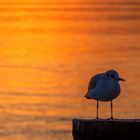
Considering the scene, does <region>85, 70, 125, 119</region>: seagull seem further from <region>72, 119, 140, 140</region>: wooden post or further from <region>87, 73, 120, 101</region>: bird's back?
<region>72, 119, 140, 140</region>: wooden post

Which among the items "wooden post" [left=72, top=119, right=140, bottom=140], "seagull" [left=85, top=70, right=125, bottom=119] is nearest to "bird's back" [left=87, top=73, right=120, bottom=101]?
"seagull" [left=85, top=70, right=125, bottom=119]

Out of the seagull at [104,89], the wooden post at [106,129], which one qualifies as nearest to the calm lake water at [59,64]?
the seagull at [104,89]

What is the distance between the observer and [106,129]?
29.5 ft

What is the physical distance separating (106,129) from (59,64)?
1265 centimetres

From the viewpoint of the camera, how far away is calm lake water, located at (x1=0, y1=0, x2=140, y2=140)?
14.9m

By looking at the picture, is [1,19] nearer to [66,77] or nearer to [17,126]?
[66,77]

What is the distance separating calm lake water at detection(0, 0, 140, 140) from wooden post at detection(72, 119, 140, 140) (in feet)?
14.1

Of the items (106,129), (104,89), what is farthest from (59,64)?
(106,129)

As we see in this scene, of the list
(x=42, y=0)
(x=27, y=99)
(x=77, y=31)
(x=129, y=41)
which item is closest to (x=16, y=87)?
(x=27, y=99)

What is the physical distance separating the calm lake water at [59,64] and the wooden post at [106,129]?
430 cm

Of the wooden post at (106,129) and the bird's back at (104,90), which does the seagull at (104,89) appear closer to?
the bird's back at (104,90)

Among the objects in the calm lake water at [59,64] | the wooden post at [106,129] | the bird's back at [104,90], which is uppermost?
the calm lake water at [59,64]

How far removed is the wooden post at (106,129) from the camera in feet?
29.2

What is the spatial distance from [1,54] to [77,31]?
23.3 feet
